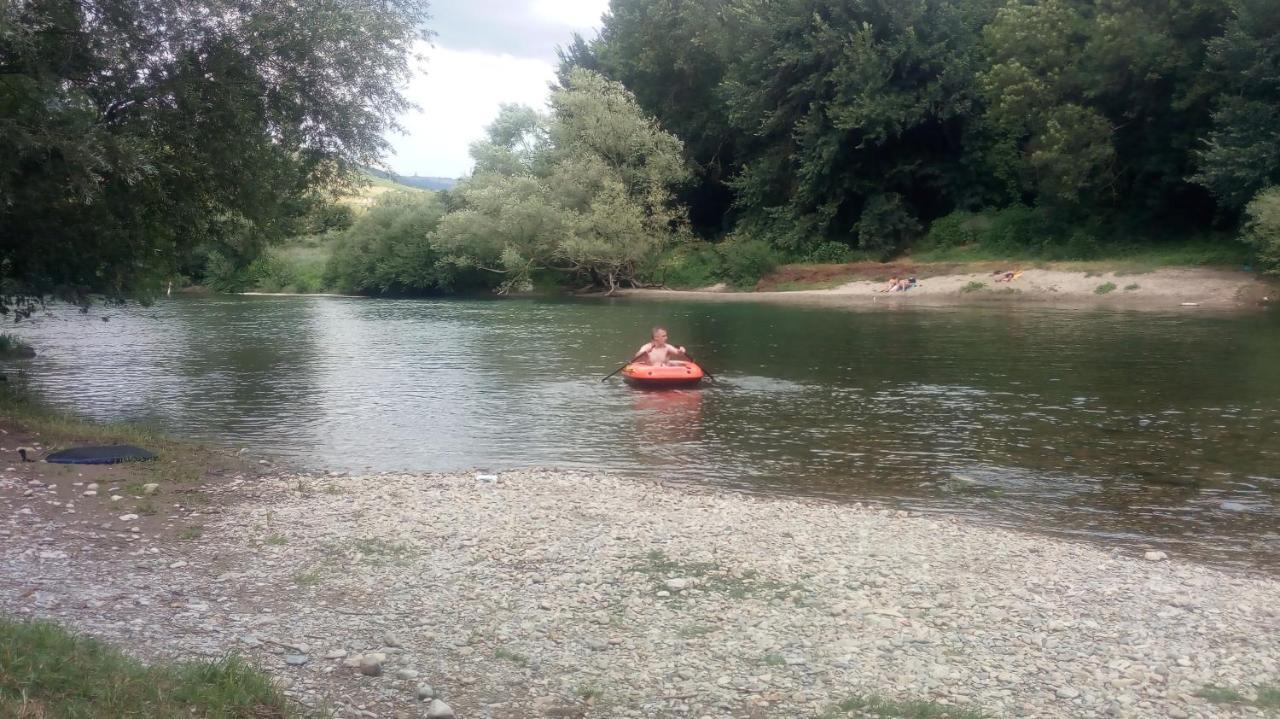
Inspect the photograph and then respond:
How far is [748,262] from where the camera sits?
2232 inches

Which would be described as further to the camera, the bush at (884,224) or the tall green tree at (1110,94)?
the bush at (884,224)

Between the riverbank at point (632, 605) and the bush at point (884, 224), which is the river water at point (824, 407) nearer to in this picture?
the riverbank at point (632, 605)

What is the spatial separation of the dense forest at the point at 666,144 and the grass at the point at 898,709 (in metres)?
10.7

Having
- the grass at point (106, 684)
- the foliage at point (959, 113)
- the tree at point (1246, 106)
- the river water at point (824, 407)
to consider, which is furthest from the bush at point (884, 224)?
the grass at point (106, 684)

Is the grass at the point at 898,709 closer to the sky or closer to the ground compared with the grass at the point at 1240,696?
closer to the sky

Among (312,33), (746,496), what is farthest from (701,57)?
(746,496)

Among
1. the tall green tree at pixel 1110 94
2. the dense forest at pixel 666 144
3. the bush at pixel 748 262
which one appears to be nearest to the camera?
the dense forest at pixel 666 144

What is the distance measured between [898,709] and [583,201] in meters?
53.9

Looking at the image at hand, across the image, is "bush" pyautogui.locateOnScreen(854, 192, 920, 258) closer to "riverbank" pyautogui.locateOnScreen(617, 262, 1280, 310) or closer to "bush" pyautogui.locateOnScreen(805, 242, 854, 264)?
"bush" pyautogui.locateOnScreen(805, 242, 854, 264)

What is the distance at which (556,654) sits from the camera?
6504 millimetres

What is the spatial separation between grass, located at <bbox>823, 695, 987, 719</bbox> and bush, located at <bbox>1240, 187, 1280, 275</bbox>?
3636cm

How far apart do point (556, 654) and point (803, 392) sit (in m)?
14.8

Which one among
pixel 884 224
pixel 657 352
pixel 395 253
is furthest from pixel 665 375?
pixel 395 253

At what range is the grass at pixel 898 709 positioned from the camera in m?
5.67
